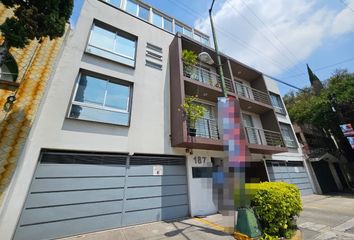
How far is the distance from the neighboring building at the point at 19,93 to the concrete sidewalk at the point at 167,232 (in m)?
3.13

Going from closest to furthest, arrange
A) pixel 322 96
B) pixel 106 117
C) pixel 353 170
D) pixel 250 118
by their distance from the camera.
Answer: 1. pixel 106 117
2. pixel 250 118
3. pixel 322 96
4. pixel 353 170

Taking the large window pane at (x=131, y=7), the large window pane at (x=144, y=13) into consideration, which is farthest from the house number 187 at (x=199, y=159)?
the large window pane at (x=144, y=13)

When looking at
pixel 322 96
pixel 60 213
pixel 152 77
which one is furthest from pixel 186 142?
pixel 322 96

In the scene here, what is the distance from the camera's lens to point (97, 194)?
592 cm

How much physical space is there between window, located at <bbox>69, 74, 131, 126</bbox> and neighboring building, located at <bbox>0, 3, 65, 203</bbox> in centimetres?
121

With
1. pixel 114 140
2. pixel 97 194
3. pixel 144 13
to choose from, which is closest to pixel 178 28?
pixel 144 13

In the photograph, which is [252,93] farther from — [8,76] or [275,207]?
[8,76]

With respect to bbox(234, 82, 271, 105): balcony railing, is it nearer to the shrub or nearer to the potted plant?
the potted plant

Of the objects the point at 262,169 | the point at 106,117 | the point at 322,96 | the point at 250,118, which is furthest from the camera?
the point at 322,96

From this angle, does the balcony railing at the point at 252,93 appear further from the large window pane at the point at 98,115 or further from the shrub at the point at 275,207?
the large window pane at the point at 98,115

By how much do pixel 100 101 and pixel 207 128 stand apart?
5623mm

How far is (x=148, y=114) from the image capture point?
25.8 ft

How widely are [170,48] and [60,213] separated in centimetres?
953

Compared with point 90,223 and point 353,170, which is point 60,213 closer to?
point 90,223
